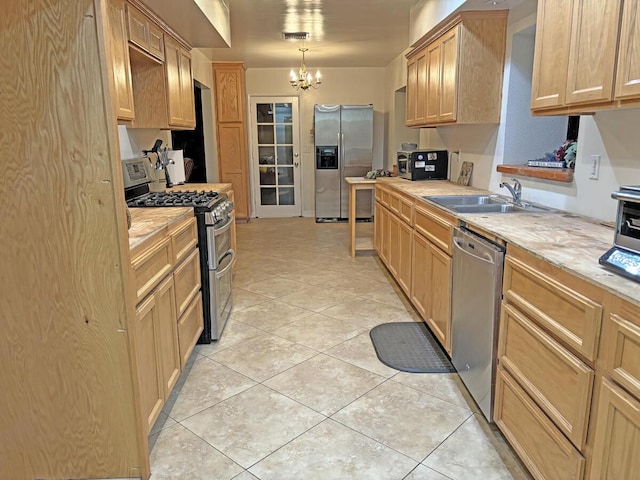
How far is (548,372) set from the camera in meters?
1.60

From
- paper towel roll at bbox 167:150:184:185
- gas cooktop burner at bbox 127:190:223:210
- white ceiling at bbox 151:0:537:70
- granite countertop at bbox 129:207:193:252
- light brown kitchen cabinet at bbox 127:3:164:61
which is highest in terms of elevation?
white ceiling at bbox 151:0:537:70

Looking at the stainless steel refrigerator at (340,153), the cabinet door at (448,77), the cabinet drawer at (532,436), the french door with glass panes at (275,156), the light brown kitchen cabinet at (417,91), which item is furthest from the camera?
the french door with glass panes at (275,156)

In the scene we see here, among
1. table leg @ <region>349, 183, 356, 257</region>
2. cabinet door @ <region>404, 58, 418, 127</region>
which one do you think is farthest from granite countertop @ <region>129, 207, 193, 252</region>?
cabinet door @ <region>404, 58, 418, 127</region>

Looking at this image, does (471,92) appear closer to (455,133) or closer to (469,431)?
(455,133)

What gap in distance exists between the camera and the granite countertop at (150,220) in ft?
6.37

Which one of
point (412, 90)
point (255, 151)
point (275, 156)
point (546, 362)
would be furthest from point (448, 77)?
point (255, 151)

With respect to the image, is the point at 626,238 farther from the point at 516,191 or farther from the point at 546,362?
the point at 516,191

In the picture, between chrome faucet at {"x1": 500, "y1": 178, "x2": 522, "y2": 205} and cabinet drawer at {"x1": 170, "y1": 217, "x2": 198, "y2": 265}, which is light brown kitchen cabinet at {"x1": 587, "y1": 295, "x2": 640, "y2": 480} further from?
cabinet drawer at {"x1": 170, "y1": 217, "x2": 198, "y2": 265}

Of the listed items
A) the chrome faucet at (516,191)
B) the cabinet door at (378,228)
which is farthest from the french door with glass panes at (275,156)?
the chrome faucet at (516,191)

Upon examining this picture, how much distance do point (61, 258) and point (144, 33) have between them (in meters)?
2.02

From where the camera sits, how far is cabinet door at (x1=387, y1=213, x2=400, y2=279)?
13.5ft

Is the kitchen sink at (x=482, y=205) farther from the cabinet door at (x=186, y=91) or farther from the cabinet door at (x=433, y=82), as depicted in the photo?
the cabinet door at (x=186, y=91)

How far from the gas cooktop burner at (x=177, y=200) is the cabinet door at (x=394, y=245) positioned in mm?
1661

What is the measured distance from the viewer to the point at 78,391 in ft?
5.67
